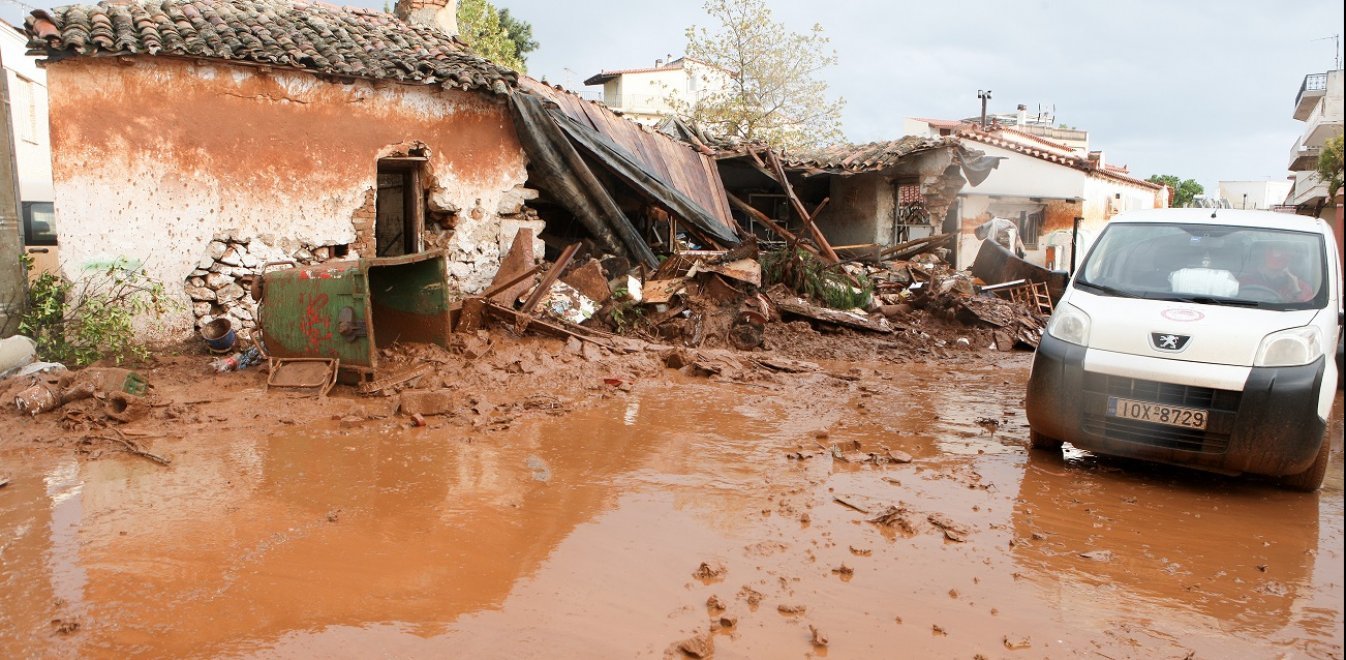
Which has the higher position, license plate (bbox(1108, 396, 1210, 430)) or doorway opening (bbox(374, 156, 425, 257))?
doorway opening (bbox(374, 156, 425, 257))

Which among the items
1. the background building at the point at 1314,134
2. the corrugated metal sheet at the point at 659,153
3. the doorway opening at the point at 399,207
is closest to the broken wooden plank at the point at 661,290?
the corrugated metal sheet at the point at 659,153

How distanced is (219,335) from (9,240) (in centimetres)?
241

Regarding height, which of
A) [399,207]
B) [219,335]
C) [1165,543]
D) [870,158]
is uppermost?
[870,158]

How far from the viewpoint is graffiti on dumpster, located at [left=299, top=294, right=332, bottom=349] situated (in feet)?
24.8

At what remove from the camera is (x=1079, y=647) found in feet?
11.3

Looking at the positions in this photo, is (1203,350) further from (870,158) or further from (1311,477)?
(870,158)

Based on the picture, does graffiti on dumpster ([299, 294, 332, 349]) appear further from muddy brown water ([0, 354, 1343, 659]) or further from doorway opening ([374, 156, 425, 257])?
doorway opening ([374, 156, 425, 257])

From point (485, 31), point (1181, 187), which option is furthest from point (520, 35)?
point (1181, 187)

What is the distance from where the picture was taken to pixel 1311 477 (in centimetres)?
548

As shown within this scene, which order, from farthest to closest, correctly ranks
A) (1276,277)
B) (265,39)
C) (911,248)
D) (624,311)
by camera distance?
(911,248), (624,311), (265,39), (1276,277)

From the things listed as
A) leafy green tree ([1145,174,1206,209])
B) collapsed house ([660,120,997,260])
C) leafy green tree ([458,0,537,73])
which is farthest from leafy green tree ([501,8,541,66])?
leafy green tree ([1145,174,1206,209])

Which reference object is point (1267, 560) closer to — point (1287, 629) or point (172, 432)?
point (1287, 629)

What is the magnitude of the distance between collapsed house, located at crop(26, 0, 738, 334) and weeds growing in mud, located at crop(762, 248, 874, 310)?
117cm

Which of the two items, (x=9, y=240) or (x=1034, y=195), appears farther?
(x=1034, y=195)
